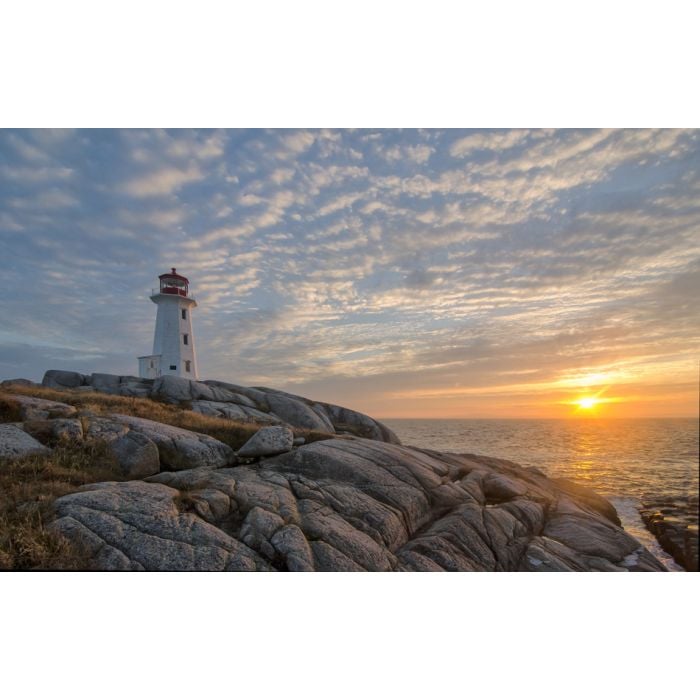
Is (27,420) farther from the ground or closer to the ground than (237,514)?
farther from the ground

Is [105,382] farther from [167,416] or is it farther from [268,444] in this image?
[268,444]

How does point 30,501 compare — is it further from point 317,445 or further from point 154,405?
point 154,405

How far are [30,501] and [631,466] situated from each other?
46.5m

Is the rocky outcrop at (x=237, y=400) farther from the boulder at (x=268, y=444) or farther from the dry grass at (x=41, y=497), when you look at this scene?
the dry grass at (x=41, y=497)

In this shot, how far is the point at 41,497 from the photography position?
8.92 m

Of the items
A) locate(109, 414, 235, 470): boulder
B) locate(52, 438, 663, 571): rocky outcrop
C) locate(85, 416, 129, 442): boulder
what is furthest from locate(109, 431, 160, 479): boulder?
locate(52, 438, 663, 571): rocky outcrop

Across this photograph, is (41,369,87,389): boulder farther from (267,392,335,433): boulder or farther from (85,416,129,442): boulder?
(85,416,129,442): boulder

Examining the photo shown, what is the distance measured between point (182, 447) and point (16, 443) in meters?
4.55

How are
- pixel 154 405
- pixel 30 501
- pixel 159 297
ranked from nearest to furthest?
pixel 30 501 < pixel 154 405 < pixel 159 297

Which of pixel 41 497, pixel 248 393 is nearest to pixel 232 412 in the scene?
pixel 248 393

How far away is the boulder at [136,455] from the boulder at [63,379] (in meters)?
21.5

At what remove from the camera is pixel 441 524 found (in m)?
11.0

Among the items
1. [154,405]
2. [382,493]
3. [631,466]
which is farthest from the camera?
[631,466]

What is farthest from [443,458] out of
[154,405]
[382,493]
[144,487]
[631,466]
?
[631,466]
